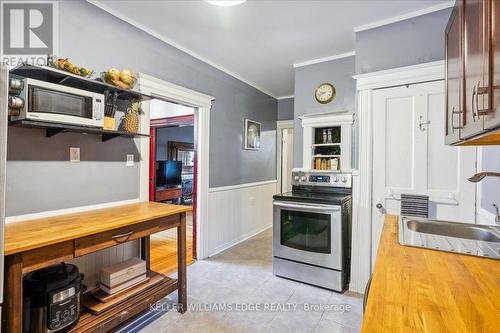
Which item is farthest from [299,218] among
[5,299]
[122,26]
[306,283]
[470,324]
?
[122,26]

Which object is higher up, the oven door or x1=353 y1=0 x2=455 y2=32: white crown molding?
x1=353 y1=0 x2=455 y2=32: white crown molding

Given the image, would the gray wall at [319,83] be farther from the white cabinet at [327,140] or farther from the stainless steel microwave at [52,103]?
the stainless steel microwave at [52,103]

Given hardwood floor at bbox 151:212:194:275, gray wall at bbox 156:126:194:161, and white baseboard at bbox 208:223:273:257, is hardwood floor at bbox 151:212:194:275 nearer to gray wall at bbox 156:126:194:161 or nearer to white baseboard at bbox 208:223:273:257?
white baseboard at bbox 208:223:273:257

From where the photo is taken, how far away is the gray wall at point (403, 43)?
218 centimetres

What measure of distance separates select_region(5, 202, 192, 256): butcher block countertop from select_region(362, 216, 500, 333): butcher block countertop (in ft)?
4.82

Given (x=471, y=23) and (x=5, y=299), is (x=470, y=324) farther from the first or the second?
(x=5, y=299)

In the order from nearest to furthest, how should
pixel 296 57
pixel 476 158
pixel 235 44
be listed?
pixel 476 158, pixel 235 44, pixel 296 57

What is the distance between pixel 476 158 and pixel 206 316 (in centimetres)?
251

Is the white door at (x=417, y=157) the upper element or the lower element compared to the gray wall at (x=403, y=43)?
lower

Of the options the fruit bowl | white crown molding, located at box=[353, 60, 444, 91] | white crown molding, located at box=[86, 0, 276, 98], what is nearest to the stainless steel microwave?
the fruit bowl

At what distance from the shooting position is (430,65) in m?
2.15

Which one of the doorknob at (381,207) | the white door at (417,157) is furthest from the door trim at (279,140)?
the doorknob at (381,207)

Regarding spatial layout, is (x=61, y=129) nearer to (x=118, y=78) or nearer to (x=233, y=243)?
(x=118, y=78)

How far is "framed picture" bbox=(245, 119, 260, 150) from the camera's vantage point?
405 centimetres
